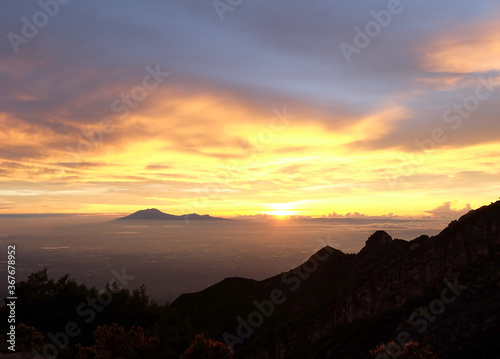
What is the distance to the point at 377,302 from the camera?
194ft

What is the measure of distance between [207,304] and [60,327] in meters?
49.4

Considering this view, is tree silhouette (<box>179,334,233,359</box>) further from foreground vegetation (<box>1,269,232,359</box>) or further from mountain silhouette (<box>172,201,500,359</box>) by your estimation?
mountain silhouette (<box>172,201,500,359</box>)

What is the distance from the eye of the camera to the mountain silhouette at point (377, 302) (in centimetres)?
3167

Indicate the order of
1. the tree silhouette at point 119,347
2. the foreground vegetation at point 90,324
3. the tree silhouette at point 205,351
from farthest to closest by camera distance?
the foreground vegetation at point 90,324
the tree silhouette at point 119,347
the tree silhouette at point 205,351

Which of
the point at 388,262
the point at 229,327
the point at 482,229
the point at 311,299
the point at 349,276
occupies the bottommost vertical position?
the point at 229,327

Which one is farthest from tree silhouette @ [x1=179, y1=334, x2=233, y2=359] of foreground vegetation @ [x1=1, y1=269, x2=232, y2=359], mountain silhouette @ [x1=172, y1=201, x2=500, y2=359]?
mountain silhouette @ [x1=172, y1=201, x2=500, y2=359]

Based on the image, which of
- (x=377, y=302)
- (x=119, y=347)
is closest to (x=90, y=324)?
(x=119, y=347)

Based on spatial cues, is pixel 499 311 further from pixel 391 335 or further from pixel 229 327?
pixel 229 327

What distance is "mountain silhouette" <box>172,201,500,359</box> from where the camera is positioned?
104 feet

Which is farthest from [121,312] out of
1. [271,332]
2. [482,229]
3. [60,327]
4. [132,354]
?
[482,229]

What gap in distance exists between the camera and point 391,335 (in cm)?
3544

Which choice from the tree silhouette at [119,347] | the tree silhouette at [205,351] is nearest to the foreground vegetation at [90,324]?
the tree silhouette at [119,347]

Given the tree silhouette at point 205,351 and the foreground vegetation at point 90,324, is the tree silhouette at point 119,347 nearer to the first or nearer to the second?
the foreground vegetation at point 90,324

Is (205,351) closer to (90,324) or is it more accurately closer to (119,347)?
(119,347)
